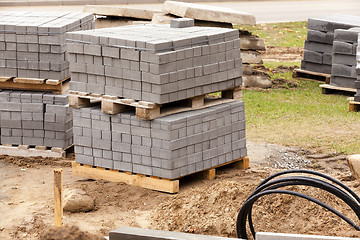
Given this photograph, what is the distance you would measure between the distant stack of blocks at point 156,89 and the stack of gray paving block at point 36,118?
1175 millimetres

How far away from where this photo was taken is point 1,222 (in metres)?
8.44

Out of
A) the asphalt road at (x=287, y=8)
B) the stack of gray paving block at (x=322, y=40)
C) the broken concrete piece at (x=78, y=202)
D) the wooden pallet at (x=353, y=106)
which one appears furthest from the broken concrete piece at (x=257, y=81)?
the asphalt road at (x=287, y=8)

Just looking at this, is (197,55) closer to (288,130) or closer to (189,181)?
(189,181)

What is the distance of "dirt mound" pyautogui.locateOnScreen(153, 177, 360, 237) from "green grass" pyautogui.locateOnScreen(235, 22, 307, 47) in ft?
45.8

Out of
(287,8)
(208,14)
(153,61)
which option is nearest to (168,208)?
(153,61)

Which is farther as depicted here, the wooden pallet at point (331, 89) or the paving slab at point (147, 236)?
the wooden pallet at point (331, 89)

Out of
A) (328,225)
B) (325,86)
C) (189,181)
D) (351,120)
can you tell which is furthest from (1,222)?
(325,86)

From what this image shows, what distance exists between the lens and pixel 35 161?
35.5 ft

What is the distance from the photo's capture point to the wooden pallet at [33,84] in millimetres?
10758

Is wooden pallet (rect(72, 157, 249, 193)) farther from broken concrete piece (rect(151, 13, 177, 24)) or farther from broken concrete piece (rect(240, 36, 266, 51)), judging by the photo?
broken concrete piece (rect(240, 36, 266, 51))

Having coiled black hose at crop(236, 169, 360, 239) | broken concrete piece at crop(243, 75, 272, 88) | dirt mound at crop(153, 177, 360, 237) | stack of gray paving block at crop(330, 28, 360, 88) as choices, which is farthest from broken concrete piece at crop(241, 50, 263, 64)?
coiled black hose at crop(236, 169, 360, 239)

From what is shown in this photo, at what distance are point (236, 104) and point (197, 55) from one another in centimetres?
117

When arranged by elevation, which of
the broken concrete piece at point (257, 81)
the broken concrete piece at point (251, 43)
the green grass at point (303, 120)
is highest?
the broken concrete piece at point (251, 43)

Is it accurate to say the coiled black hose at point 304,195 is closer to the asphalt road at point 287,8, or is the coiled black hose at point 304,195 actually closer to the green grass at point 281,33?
the green grass at point 281,33
